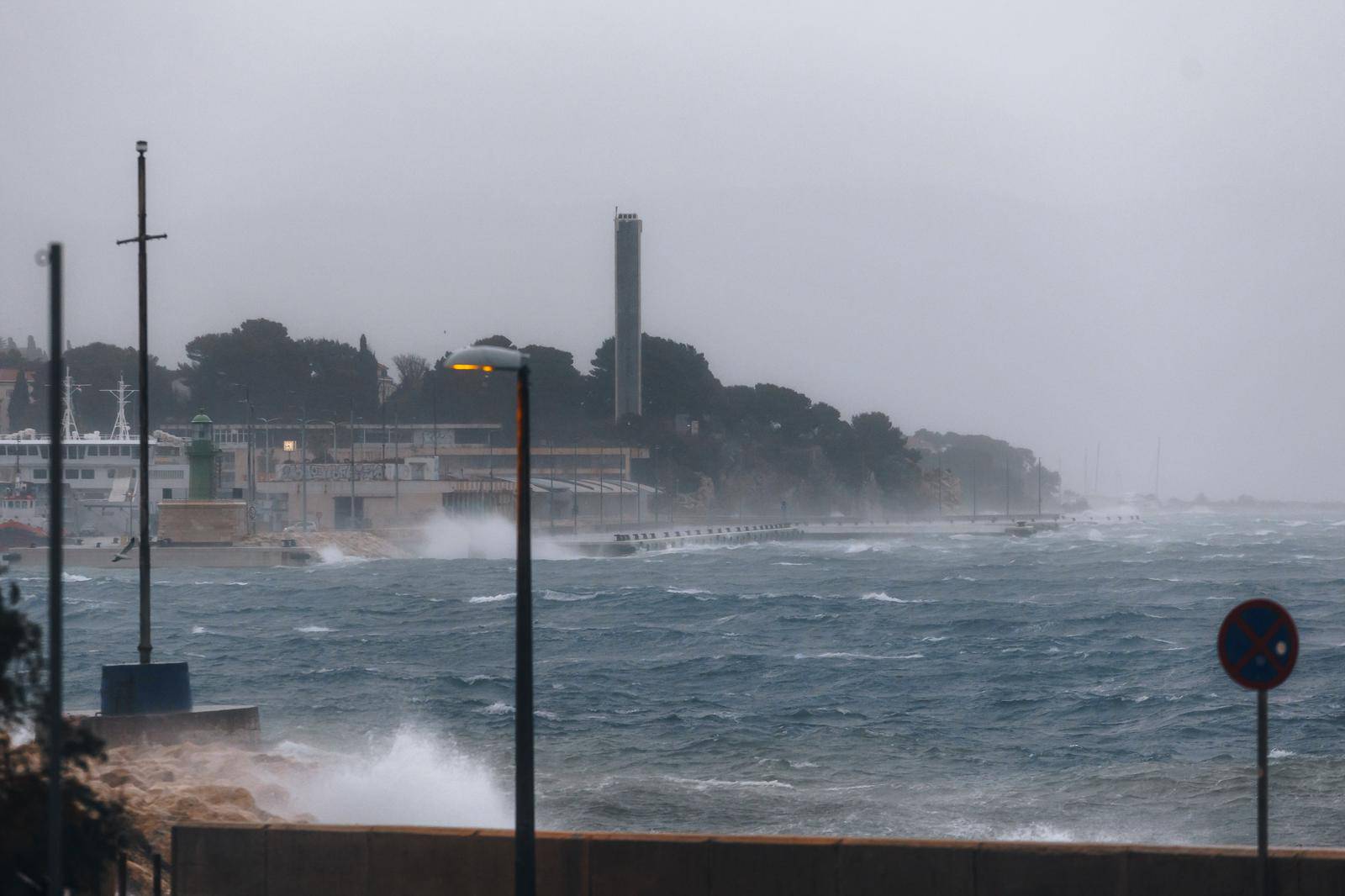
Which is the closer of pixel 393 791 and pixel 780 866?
pixel 780 866

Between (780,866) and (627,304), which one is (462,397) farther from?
(780,866)

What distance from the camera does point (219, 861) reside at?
41.7ft

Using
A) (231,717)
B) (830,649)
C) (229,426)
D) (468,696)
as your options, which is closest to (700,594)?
(830,649)

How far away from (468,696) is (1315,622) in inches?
1312

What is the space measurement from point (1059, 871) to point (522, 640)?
436 cm

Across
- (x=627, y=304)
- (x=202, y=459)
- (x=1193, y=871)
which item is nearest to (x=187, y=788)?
(x=1193, y=871)

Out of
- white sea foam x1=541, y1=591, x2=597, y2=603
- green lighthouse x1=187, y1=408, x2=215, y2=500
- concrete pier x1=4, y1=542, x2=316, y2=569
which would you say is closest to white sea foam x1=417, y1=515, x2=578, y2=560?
concrete pier x1=4, y1=542, x2=316, y2=569

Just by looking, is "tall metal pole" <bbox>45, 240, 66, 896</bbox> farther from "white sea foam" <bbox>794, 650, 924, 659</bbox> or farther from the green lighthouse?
the green lighthouse

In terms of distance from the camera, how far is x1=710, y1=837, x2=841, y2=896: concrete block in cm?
→ 1184

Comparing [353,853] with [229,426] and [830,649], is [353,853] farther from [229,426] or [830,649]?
[229,426]

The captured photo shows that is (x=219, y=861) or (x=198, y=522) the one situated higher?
(x=219, y=861)

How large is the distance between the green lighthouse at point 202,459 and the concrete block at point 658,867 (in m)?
68.2

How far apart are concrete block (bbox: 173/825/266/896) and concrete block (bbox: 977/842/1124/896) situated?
225 inches

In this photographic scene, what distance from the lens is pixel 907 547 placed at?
131 meters
